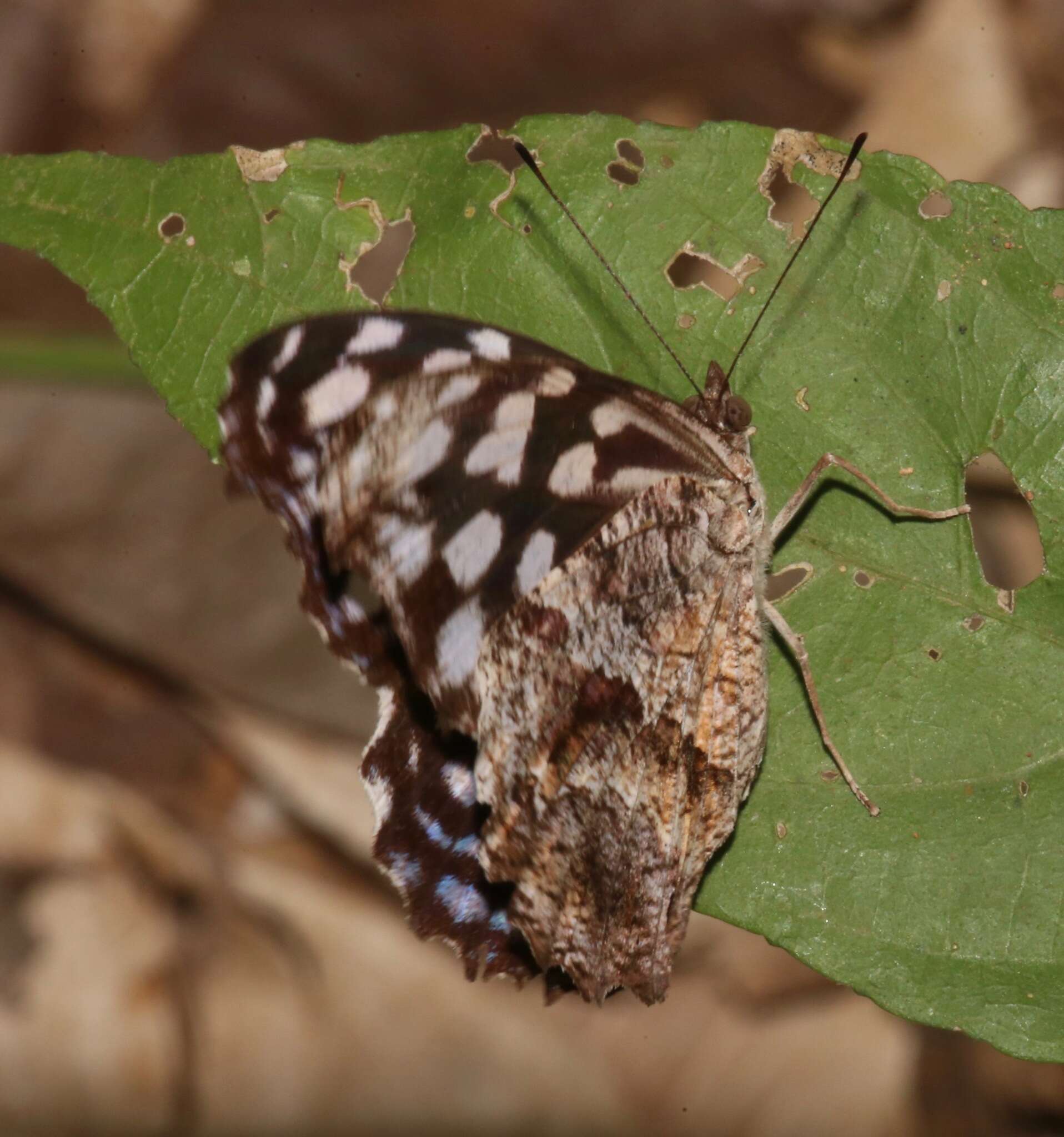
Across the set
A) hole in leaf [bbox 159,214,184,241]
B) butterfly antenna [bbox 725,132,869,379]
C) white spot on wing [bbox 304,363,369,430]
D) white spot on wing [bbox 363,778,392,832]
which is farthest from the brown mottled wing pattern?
hole in leaf [bbox 159,214,184,241]

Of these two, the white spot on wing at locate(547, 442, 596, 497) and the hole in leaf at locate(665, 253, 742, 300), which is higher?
the hole in leaf at locate(665, 253, 742, 300)

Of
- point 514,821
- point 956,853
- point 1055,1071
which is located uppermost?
point 956,853

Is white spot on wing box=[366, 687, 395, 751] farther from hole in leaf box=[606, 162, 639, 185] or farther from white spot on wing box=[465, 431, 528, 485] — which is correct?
hole in leaf box=[606, 162, 639, 185]

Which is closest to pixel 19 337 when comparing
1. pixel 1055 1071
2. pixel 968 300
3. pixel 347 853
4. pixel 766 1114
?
pixel 347 853

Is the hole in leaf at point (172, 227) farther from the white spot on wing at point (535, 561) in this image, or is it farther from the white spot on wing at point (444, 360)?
the white spot on wing at point (535, 561)

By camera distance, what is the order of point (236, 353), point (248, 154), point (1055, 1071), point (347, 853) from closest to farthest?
point (236, 353)
point (248, 154)
point (1055, 1071)
point (347, 853)

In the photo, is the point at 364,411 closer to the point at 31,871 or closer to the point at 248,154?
the point at 248,154

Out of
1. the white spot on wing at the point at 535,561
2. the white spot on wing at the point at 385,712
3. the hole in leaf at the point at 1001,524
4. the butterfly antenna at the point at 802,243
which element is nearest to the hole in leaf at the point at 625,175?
the butterfly antenna at the point at 802,243
